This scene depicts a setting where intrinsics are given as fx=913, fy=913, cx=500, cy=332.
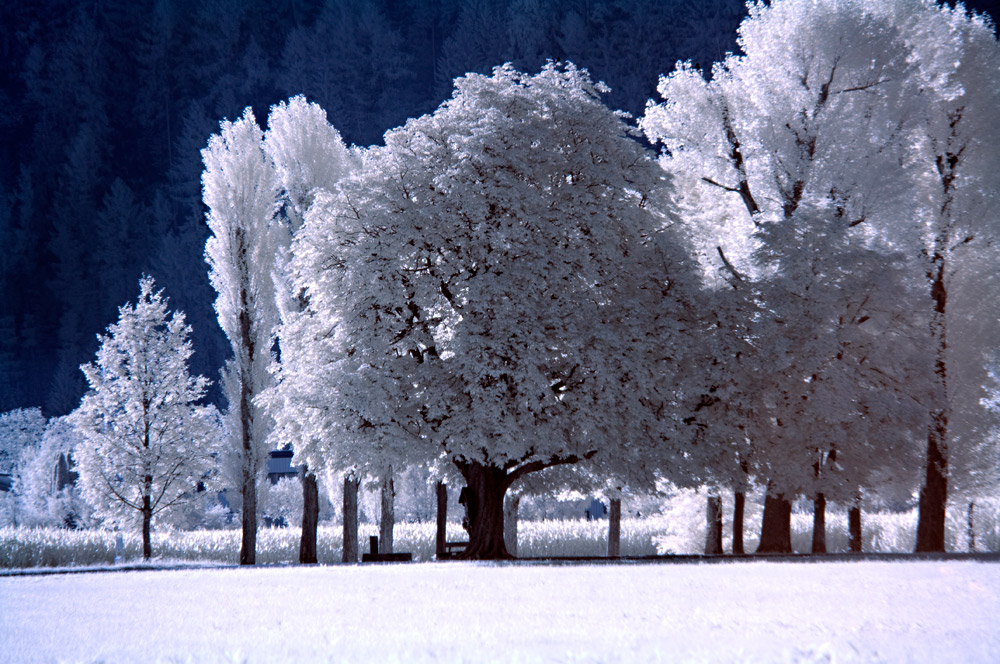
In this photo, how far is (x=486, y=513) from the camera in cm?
2441

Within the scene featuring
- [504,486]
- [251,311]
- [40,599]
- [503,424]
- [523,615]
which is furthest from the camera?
[251,311]

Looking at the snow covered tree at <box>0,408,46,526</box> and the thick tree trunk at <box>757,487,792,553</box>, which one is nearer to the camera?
the thick tree trunk at <box>757,487,792,553</box>

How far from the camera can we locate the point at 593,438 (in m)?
21.8

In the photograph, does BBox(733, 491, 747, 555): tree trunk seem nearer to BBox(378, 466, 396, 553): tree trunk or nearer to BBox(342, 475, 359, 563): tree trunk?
BBox(378, 466, 396, 553): tree trunk

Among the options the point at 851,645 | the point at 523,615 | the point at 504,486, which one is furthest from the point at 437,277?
the point at 851,645

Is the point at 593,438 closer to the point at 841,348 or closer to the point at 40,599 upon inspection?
the point at 841,348

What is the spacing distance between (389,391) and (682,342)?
7.28 m

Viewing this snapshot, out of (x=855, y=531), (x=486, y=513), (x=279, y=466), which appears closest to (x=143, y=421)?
(x=486, y=513)

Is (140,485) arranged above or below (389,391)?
below

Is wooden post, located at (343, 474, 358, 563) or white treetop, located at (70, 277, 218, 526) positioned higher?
white treetop, located at (70, 277, 218, 526)

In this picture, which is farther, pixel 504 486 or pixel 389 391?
pixel 504 486

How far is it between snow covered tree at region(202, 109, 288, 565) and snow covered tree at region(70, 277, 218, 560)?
2.79 metres

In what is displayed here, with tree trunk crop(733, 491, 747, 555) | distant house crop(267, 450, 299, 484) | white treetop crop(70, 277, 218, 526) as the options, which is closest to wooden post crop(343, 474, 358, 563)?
white treetop crop(70, 277, 218, 526)

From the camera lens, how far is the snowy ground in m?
7.52
